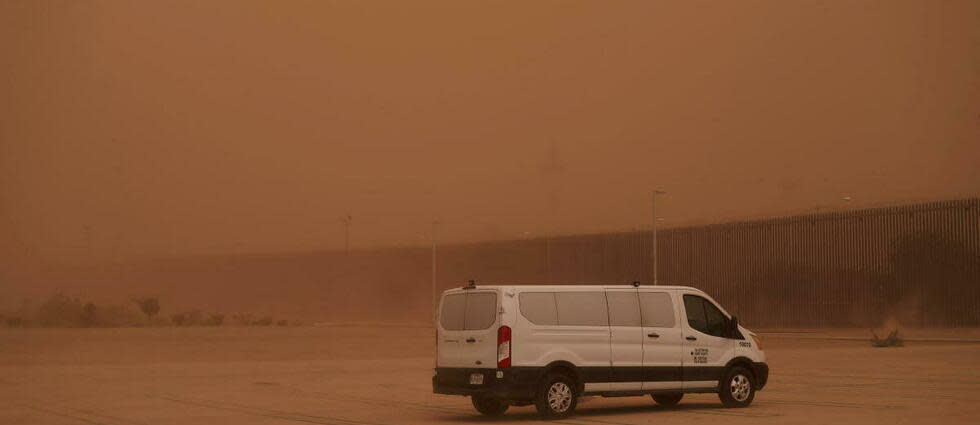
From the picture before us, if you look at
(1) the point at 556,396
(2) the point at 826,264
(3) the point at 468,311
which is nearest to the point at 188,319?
(2) the point at 826,264

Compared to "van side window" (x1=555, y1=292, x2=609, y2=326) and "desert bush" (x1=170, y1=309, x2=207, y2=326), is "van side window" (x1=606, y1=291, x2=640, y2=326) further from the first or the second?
"desert bush" (x1=170, y1=309, x2=207, y2=326)

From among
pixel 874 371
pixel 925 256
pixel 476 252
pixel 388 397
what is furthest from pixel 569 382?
pixel 476 252

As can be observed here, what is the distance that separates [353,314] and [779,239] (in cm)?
5924

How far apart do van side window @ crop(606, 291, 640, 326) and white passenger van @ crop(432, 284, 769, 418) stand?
0.02 m

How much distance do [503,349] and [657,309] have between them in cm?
303

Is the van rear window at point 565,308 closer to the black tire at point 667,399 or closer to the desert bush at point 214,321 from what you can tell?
the black tire at point 667,399

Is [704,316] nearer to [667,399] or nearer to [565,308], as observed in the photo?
[667,399]

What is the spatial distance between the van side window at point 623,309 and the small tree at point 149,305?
99.4 metres

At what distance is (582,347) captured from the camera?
1944 cm

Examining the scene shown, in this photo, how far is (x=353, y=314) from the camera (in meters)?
134

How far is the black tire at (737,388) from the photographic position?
20.9 m

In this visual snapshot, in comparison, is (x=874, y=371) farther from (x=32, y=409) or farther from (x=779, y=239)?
(x=779, y=239)

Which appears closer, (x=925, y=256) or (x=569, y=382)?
(x=569, y=382)

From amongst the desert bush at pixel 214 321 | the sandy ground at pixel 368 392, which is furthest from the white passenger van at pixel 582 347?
Result: the desert bush at pixel 214 321
